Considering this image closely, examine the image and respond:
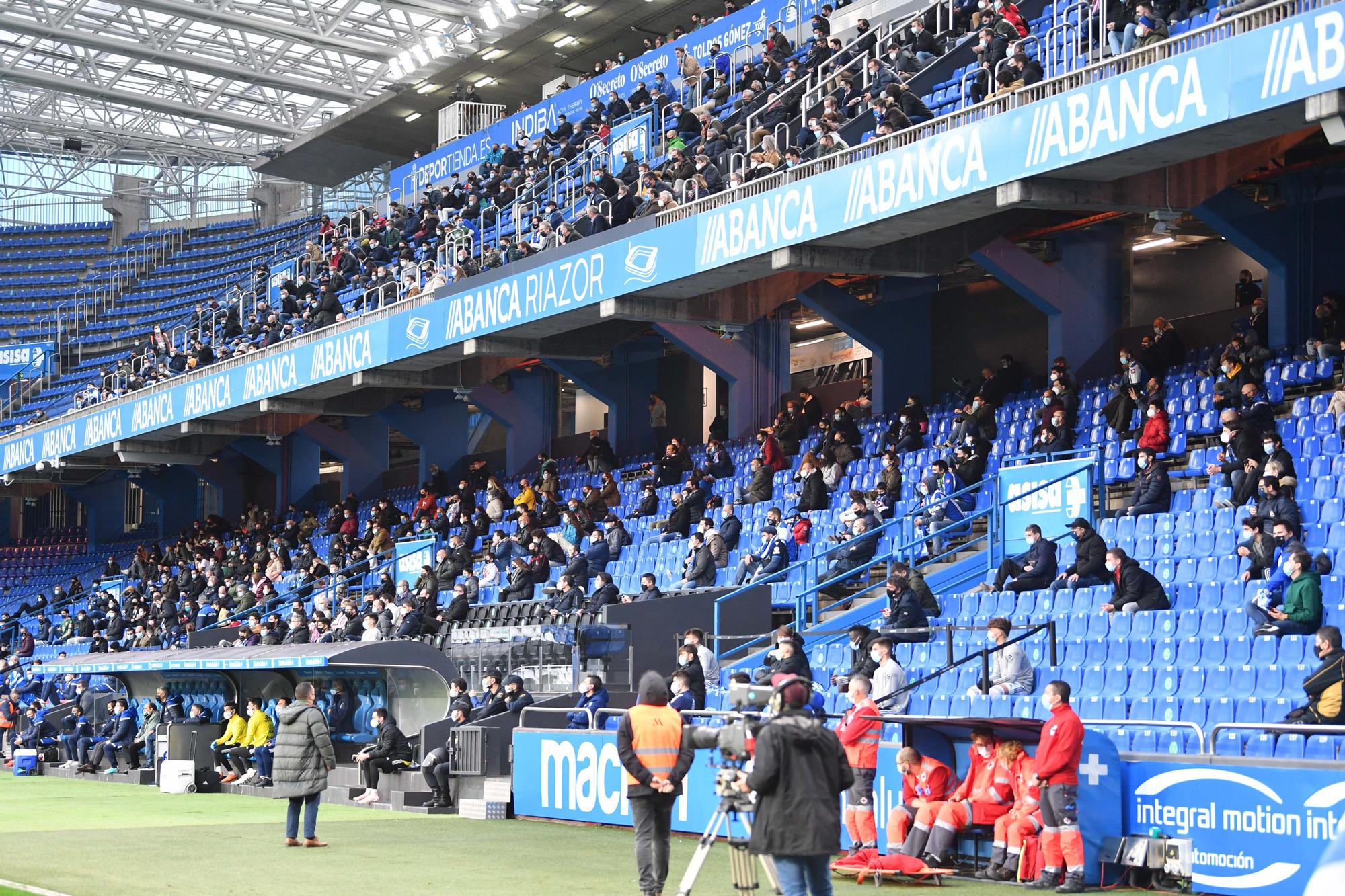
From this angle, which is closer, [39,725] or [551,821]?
[551,821]

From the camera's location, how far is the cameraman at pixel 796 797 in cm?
729

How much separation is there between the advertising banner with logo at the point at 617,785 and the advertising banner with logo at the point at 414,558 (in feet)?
36.9

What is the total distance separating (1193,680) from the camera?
1267 cm

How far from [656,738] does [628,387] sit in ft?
65.8

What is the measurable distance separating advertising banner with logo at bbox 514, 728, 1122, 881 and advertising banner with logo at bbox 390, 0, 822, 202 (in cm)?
1671

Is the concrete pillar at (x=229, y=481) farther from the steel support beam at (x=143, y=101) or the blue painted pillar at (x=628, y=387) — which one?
the blue painted pillar at (x=628, y=387)

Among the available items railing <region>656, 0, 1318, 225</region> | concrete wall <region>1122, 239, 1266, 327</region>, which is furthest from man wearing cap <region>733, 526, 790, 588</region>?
concrete wall <region>1122, 239, 1266, 327</region>

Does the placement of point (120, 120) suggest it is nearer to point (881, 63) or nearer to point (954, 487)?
point (881, 63)

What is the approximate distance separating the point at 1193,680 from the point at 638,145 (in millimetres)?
17658

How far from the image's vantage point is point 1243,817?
9.55 m

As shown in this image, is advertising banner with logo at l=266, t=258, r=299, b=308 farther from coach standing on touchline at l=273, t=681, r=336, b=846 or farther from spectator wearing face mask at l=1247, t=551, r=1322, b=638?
spectator wearing face mask at l=1247, t=551, r=1322, b=638

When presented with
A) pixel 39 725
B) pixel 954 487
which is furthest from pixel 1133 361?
pixel 39 725

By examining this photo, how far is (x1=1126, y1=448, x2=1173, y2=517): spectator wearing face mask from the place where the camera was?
1564 centimetres

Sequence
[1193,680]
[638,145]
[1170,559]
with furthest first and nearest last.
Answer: [638,145] → [1170,559] → [1193,680]
